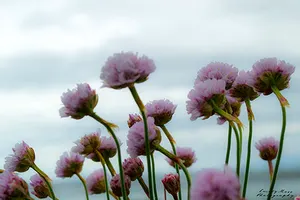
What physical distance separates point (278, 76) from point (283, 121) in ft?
0.34

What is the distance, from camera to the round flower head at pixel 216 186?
419 millimetres

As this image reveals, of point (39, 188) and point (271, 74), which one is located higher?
point (271, 74)

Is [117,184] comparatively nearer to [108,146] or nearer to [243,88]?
[108,146]

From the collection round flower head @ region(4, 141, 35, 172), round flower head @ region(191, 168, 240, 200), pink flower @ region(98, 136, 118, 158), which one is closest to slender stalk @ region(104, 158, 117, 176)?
pink flower @ region(98, 136, 118, 158)

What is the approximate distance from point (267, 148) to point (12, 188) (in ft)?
1.35

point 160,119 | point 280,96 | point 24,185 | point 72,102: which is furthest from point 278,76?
point 24,185

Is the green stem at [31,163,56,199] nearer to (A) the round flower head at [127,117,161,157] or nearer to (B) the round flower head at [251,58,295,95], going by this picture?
(A) the round flower head at [127,117,161,157]

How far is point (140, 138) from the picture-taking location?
0.74m

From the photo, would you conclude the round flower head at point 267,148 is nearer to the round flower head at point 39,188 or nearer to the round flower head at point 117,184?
the round flower head at point 117,184

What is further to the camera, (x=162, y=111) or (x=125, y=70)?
(x=162, y=111)

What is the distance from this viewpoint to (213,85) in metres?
0.75

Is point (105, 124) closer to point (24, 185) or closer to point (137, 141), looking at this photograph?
point (137, 141)

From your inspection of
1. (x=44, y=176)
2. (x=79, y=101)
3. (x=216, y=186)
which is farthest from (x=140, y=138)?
(x=216, y=186)

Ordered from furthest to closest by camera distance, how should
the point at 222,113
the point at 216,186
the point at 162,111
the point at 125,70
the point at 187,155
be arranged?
the point at 187,155
the point at 162,111
the point at 222,113
the point at 125,70
the point at 216,186
